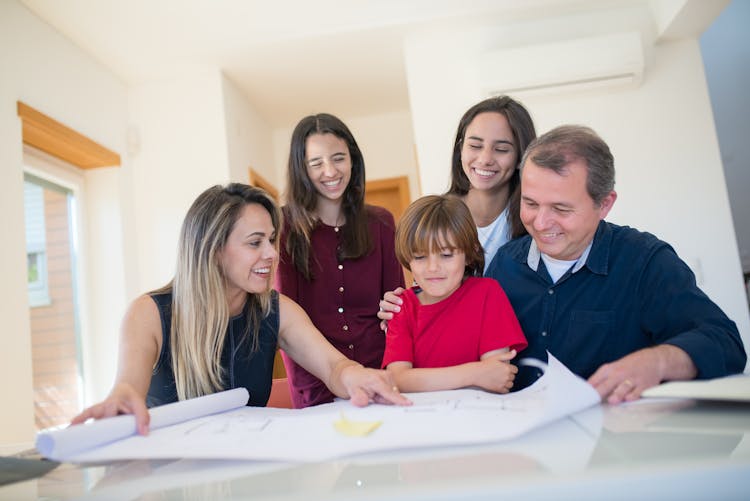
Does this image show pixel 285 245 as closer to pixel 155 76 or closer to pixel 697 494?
pixel 697 494

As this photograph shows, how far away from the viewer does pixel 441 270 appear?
53.0 inches

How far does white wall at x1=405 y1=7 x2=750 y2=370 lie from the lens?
13.0 ft

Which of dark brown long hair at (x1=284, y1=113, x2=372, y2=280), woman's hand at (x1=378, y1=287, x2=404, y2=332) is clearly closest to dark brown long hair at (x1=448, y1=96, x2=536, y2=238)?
dark brown long hair at (x1=284, y1=113, x2=372, y2=280)

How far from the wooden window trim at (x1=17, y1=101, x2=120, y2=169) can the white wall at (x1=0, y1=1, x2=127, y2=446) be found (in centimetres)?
7

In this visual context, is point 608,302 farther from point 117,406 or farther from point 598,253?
point 117,406

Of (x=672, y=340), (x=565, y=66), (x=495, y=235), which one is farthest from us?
(x=565, y=66)

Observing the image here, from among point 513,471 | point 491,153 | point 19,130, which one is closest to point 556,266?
point 491,153

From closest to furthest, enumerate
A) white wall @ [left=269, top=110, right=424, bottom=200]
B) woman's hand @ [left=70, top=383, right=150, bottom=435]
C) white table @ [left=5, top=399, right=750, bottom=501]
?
1. white table @ [left=5, top=399, right=750, bottom=501]
2. woman's hand @ [left=70, top=383, right=150, bottom=435]
3. white wall @ [left=269, top=110, right=424, bottom=200]

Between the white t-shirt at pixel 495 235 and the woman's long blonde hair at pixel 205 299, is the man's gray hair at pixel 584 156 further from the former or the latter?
the woman's long blonde hair at pixel 205 299

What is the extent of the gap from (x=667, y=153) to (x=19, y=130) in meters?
3.93

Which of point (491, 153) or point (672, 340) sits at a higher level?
point (491, 153)

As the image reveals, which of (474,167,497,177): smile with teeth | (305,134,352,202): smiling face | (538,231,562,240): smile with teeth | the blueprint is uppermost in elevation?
(305,134,352,202): smiling face

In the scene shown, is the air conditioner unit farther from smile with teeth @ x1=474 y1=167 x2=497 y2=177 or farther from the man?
the man

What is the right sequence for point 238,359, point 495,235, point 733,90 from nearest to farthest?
point 238,359, point 495,235, point 733,90
